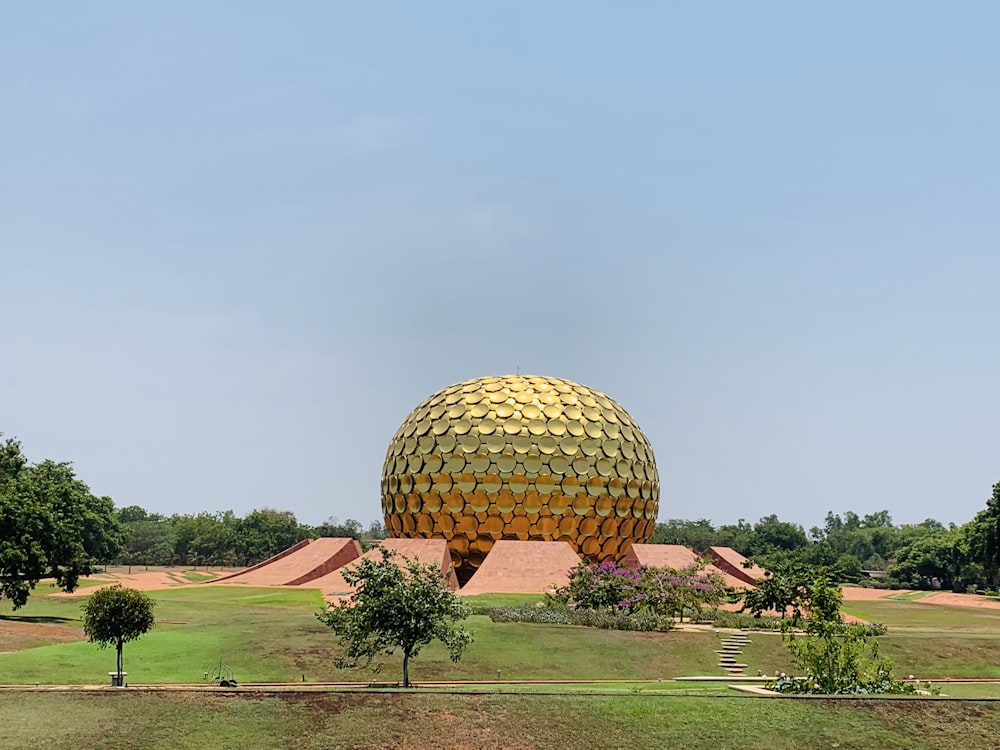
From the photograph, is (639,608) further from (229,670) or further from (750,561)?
(750,561)

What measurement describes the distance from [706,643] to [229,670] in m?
11.5

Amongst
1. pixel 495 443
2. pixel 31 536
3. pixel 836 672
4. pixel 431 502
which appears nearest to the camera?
pixel 836 672

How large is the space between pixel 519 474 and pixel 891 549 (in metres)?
82.5

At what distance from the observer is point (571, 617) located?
28.5 meters

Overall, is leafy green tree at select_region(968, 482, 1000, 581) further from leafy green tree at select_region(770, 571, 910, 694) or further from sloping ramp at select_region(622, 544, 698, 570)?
leafy green tree at select_region(770, 571, 910, 694)

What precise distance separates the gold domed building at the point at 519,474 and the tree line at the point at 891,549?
705cm

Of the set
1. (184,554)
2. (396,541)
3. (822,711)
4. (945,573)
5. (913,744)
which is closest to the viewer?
(913,744)

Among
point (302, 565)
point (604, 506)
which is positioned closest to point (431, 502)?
point (302, 565)

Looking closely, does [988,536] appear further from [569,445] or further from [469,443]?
[469,443]

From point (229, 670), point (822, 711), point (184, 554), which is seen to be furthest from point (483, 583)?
point (184, 554)

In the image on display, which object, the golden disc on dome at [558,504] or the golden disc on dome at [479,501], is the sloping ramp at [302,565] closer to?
the golden disc on dome at [479,501]

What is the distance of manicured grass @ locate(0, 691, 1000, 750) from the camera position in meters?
14.5

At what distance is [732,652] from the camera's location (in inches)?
962

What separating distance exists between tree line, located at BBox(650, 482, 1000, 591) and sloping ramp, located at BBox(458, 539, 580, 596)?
7777 mm
